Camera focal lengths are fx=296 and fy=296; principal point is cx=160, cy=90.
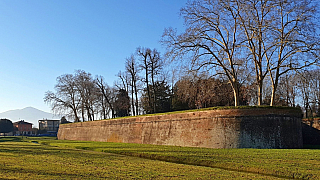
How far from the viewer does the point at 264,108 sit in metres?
21.4

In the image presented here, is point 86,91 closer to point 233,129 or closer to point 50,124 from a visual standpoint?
point 233,129

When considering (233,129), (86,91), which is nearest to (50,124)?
(86,91)

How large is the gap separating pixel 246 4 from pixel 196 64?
6507 mm

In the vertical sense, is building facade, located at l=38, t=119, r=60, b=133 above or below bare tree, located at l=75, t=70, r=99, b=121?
below

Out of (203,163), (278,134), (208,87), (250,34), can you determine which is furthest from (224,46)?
(203,163)

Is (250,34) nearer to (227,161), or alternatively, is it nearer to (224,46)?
(224,46)

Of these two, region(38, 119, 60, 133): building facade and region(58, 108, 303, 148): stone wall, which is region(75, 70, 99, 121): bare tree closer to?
region(58, 108, 303, 148): stone wall

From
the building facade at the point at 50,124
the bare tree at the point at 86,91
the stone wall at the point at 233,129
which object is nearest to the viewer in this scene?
the stone wall at the point at 233,129

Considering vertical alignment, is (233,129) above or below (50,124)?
above

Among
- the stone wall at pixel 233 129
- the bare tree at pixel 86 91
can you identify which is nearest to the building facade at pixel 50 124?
the bare tree at pixel 86 91

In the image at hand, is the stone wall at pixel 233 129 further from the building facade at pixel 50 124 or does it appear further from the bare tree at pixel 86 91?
the building facade at pixel 50 124

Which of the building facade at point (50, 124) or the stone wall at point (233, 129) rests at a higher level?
the stone wall at point (233, 129)

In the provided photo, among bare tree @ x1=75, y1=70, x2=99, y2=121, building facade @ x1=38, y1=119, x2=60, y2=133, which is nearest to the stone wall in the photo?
bare tree @ x1=75, y1=70, x2=99, y2=121

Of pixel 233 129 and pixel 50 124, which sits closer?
pixel 233 129
